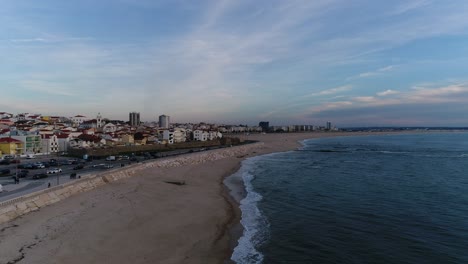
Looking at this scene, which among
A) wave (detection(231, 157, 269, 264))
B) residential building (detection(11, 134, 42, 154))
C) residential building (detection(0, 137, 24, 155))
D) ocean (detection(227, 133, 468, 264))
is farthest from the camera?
residential building (detection(11, 134, 42, 154))

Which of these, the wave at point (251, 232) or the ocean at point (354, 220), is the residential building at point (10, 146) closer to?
the ocean at point (354, 220)

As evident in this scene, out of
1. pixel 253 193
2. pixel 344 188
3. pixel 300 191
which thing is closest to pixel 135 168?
pixel 253 193

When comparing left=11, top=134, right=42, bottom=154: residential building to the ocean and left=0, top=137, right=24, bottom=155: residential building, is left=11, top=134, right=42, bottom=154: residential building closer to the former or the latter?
left=0, top=137, right=24, bottom=155: residential building

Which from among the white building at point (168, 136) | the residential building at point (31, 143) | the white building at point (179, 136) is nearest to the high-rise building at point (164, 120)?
the white building at point (179, 136)

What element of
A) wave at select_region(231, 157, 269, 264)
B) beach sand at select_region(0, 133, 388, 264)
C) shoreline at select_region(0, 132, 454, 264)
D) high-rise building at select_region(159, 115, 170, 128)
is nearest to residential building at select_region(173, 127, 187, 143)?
shoreline at select_region(0, 132, 454, 264)

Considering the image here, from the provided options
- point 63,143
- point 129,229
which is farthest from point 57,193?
point 63,143

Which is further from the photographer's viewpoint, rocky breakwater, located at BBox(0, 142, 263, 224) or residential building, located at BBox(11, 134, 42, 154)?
residential building, located at BBox(11, 134, 42, 154)

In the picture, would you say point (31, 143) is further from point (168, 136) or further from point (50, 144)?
point (168, 136)

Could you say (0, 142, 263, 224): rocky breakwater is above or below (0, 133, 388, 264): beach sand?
above
